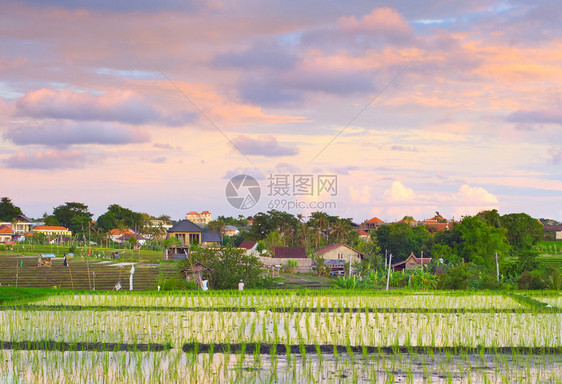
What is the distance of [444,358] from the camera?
30.3 feet

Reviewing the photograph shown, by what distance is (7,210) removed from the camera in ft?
317

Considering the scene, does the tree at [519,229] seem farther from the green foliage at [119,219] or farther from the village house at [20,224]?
the village house at [20,224]

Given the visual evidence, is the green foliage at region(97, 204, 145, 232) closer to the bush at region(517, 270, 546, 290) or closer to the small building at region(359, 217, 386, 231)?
the small building at region(359, 217, 386, 231)

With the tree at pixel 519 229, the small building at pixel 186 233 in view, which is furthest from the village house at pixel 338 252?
the tree at pixel 519 229

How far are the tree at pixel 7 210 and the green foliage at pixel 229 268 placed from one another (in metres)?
81.1

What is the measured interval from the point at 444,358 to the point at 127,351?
16.4 ft

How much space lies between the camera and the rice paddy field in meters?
8.19

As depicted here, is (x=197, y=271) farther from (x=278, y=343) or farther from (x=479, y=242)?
(x=479, y=242)

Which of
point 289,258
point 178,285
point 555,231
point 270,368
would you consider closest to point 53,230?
point 289,258

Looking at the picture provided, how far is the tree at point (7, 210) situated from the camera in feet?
315

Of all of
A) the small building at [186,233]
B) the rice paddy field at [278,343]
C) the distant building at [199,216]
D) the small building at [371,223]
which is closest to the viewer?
the rice paddy field at [278,343]

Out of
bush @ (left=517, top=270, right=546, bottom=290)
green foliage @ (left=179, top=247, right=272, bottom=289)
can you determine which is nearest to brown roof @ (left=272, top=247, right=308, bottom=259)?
green foliage @ (left=179, top=247, right=272, bottom=289)

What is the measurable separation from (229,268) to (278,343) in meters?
14.6

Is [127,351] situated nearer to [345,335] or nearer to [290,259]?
[345,335]
